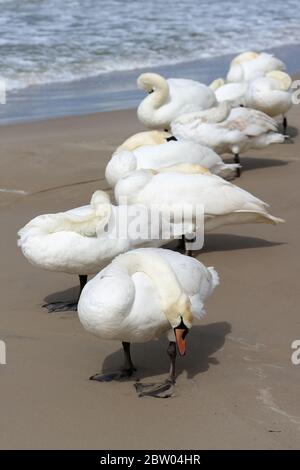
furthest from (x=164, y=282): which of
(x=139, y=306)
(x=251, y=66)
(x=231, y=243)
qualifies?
(x=251, y=66)

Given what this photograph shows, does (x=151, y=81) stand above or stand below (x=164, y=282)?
below

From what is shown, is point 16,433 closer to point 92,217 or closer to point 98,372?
point 98,372

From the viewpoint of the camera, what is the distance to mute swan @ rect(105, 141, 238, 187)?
8.23 metres

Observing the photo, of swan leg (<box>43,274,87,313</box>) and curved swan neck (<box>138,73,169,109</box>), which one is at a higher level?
curved swan neck (<box>138,73,169,109</box>)

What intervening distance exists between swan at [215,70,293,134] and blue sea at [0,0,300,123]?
197 cm

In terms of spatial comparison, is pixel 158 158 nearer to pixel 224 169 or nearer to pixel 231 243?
pixel 224 169

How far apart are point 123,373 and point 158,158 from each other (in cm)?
365

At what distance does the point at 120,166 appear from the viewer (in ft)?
26.9

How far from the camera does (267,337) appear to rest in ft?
17.8

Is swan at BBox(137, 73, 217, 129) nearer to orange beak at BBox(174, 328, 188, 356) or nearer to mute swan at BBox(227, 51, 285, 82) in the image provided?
mute swan at BBox(227, 51, 285, 82)

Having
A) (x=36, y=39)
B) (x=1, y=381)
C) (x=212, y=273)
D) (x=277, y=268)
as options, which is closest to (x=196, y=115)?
(x=277, y=268)

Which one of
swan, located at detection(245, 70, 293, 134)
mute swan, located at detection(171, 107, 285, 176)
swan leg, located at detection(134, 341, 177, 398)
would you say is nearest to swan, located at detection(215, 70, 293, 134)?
swan, located at detection(245, 70, 293, 134)
